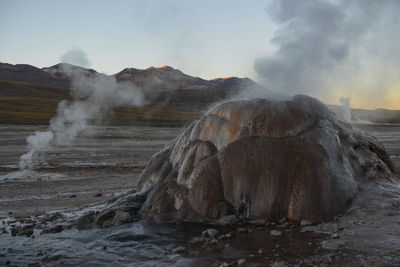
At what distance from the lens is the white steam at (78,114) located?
35475mm

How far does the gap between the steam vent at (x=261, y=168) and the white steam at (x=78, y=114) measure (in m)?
16.7

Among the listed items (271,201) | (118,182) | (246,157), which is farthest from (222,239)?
(118,182)

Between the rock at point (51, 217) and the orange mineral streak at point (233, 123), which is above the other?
the orange mineral streak at point (233, 123)

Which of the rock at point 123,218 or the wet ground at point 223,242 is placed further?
the rock at point 123,218

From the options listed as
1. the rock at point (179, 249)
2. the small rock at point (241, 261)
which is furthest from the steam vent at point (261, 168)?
the small rock at point (241, 261)

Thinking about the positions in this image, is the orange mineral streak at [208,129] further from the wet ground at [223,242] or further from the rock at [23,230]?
the rock at [23,230]

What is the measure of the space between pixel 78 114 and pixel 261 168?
6490 centimetres

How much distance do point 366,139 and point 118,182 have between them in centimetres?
1051

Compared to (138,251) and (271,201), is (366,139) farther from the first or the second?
(138,251)

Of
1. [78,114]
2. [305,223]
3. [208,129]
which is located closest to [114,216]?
[208,129]

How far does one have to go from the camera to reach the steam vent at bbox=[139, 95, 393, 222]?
8.73 metres

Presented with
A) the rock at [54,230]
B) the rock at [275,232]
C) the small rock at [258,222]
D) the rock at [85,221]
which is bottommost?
the rock at [54,230]

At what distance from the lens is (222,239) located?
7.81m

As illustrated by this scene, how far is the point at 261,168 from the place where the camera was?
9.05 meters
